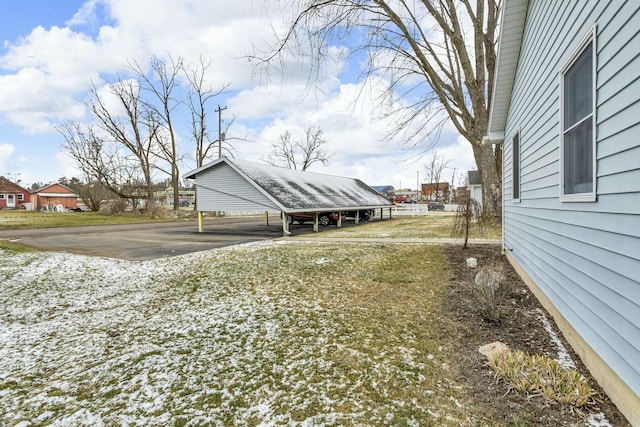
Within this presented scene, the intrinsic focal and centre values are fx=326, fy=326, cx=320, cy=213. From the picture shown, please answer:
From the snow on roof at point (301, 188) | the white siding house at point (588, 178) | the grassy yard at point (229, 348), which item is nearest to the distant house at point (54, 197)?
the snow on roof at point (301, 188)

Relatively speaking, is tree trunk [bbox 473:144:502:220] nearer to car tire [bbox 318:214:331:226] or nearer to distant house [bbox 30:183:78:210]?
car tire [bbox 318:214:331:226]

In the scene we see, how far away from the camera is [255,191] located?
14523 millimetres

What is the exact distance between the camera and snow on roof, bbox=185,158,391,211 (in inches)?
578

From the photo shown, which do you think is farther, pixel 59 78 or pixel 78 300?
pixel 59 78

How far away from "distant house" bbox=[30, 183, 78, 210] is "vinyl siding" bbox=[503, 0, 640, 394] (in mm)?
58798

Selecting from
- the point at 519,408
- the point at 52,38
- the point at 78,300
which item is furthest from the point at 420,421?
→ the point at 52,38

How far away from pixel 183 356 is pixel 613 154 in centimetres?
443

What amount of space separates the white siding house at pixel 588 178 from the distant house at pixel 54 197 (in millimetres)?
58688

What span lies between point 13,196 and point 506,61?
6593cm

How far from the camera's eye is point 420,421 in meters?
2.46

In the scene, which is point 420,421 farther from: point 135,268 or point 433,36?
point 433,36

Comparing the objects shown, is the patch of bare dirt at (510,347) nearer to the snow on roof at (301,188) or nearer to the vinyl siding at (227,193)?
the snow on roof at (301,188)

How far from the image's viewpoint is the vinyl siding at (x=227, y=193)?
1453 centimetres

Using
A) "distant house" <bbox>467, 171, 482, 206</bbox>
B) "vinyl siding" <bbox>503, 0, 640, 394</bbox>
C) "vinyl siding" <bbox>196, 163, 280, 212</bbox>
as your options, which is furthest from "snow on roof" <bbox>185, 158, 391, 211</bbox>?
"distant house" <bbox>467, 171, 482, 206</bbox>
